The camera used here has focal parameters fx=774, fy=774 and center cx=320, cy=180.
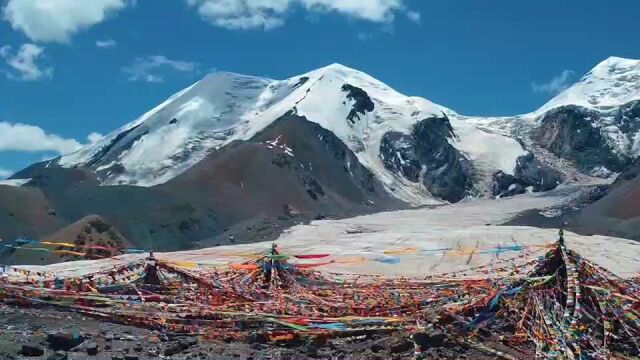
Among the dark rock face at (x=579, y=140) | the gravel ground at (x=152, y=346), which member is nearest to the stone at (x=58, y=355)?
the gravel ground at (x=152, y=346)

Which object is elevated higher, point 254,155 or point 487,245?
point 254,155

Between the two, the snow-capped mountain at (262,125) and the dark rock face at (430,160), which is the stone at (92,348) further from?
the dark rock face at (430,160)

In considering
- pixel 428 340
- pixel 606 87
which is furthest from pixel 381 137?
pixel 428 340

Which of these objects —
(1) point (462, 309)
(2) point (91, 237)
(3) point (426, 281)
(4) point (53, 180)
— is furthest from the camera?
(4) point (53, 180)

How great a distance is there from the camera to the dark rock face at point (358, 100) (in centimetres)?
13488

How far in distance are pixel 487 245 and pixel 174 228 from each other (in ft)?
104

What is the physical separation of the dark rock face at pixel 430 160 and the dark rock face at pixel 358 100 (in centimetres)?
681

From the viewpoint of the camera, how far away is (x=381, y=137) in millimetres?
131750

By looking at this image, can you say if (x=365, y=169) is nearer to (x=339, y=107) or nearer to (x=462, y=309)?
(x=339, y=107)

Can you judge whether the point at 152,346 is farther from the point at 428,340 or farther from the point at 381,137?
the point at 381,137

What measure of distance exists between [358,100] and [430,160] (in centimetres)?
1691

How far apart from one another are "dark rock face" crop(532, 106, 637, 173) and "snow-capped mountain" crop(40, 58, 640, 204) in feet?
0.67

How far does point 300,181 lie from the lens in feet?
292

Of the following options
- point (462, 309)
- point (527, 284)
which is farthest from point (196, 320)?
point (527, 284)
